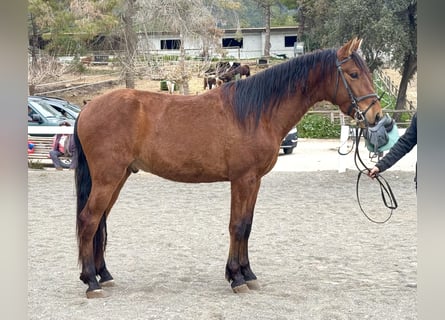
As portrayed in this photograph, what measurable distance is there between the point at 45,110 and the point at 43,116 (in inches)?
15.8

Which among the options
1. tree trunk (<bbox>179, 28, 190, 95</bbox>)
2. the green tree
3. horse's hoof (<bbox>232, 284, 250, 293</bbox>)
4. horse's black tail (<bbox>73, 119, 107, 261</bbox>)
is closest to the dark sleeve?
horse's hoof (<bbox>232, 284, 250, 293</bbox>)

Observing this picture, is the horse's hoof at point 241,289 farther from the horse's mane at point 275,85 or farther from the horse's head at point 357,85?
the horse's head at point 357,85

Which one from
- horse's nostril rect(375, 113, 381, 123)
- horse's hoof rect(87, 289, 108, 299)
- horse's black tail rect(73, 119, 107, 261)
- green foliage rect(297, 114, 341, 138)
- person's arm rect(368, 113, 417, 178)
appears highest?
horse's nostril rect(375, 113, 381, 123)

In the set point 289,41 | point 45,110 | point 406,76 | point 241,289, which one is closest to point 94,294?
point 241,289

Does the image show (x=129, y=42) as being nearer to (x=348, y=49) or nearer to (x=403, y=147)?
(x=348, y=49)

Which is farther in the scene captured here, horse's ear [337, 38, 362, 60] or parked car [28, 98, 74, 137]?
parked car [28, 98, 74, 137]

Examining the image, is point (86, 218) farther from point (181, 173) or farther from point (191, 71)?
point (191, 71)

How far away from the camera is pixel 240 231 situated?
3934 mm

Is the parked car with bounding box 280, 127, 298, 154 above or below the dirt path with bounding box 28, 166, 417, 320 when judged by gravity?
below

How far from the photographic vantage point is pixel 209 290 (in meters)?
3.97

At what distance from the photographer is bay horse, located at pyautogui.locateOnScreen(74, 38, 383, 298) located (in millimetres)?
3789

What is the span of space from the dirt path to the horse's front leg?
10cm

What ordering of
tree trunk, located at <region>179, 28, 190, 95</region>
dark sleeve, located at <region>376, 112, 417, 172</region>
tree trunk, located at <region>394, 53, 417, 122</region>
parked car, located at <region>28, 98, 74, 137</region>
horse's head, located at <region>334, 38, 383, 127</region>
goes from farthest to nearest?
tree trunk, located at <region>394, 53, 417, 122</region> < tree trunk, located at <region>179, 28, 190, 95</region> < parked car, located at <region>28, 98, 74, 137</region> < horse's head, located at <region>334, 38, 383, 127</region> < dark sleeve, located at <region>376, 112, 417, 172</region>

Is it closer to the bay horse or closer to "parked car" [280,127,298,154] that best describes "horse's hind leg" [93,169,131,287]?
the bay horse
